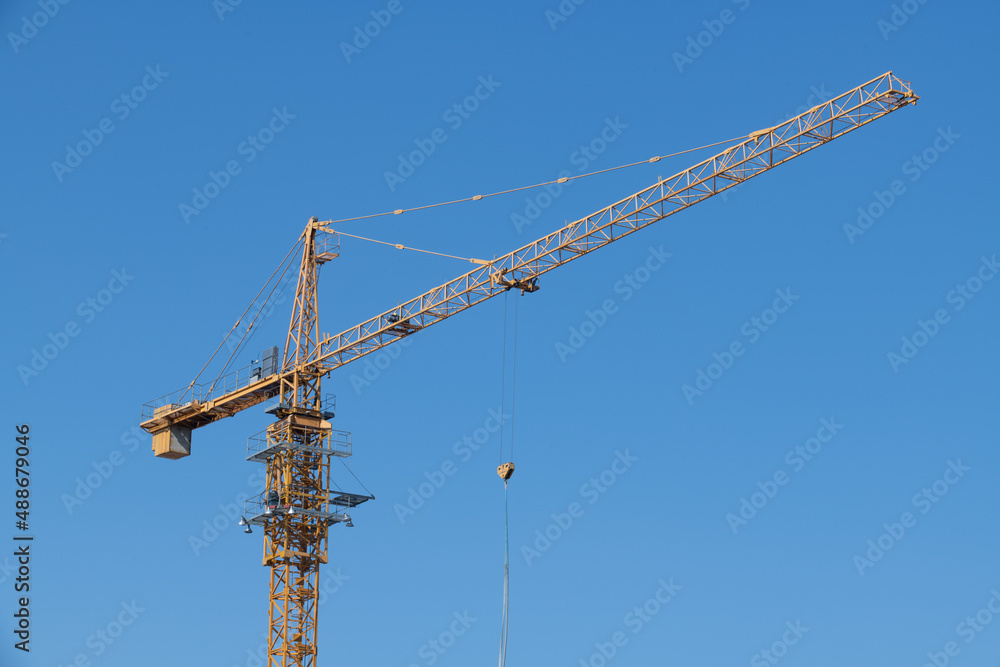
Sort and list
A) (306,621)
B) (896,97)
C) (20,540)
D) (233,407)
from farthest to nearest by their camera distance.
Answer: (233,407), (306,621), (896,97), (20,540)

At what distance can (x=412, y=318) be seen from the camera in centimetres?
10294

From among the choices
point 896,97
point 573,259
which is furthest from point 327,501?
point 896,97

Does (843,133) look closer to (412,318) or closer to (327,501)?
(412,318)

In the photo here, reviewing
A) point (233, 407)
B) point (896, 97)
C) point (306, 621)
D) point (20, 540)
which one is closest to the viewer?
point (20, 540)

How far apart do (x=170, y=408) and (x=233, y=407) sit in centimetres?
Result: 405

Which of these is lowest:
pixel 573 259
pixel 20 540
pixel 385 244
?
pixel 20 540

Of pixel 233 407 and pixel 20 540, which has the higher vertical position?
pixel 233 407

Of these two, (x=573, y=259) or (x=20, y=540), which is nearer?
(x=20, y=540)

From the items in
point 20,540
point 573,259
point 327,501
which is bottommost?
point 20,540

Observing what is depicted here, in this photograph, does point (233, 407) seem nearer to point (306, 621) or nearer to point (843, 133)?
point (306, 621)

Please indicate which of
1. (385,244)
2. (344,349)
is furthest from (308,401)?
(385,244)

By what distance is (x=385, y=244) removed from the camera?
110 m

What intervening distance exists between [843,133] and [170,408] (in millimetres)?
41860

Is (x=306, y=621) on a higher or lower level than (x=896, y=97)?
lower
